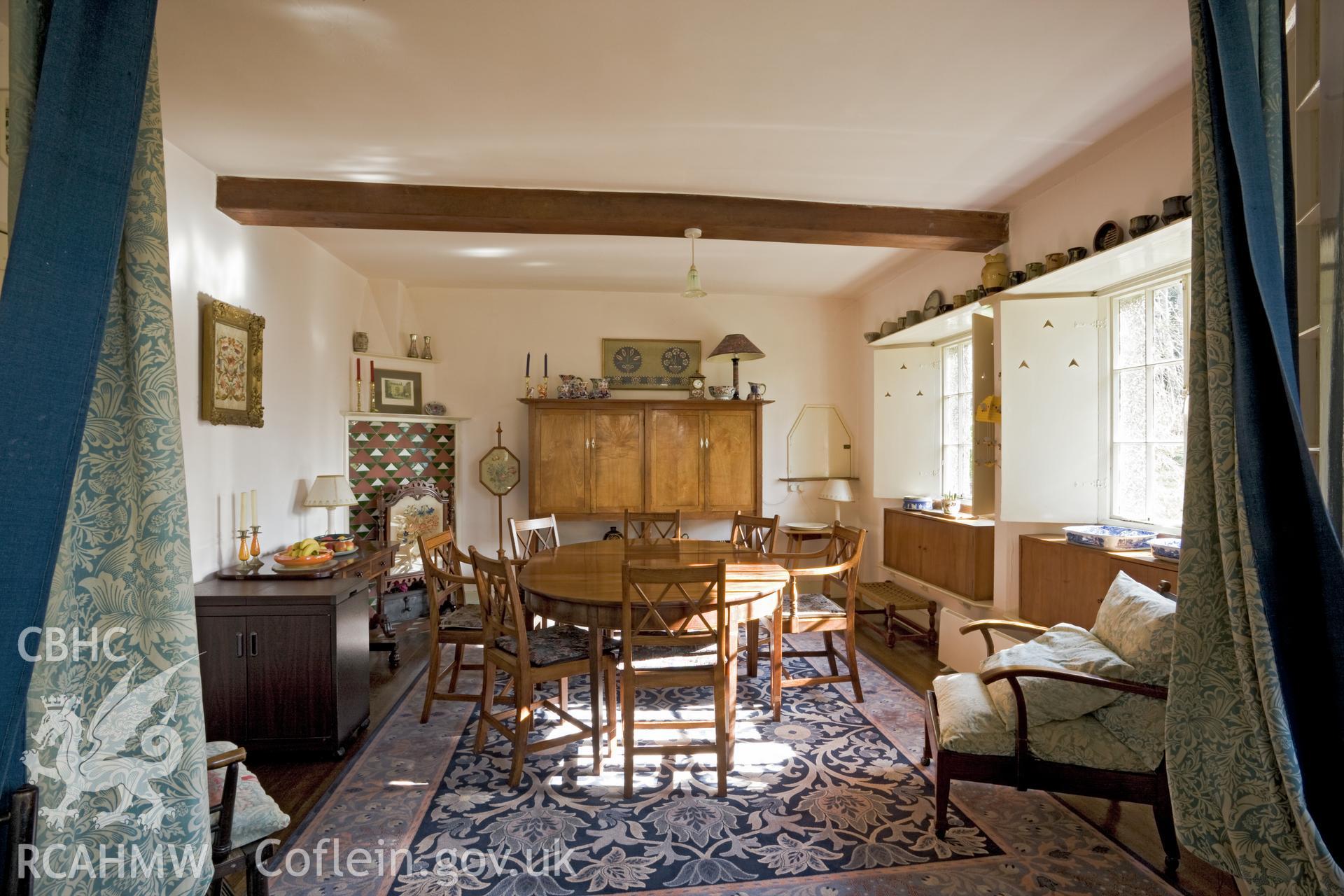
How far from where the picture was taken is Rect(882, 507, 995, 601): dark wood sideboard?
4312mm

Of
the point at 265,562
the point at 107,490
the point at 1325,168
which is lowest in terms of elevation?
the point at 265,562

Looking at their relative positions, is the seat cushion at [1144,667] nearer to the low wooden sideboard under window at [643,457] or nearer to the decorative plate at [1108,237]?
the decorative plate at [1108,237]

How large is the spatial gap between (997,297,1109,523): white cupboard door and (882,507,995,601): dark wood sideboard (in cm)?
63

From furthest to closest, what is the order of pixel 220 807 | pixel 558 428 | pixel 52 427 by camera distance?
pixel 558 428
pixel 220 807
pixel 52 427

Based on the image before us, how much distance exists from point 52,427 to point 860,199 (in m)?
3.89

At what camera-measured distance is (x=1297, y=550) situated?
112 cm

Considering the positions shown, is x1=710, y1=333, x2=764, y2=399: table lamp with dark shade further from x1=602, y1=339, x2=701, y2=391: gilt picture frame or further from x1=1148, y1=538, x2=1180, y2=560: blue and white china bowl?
x1=1148, y1=538, x2=1180, y2=560: blue and white china bowl

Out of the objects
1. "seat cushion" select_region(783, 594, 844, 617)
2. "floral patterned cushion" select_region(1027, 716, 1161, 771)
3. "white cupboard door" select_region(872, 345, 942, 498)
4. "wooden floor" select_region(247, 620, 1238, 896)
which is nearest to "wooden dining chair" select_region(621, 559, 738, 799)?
"seat cushion" select_region(783, 594, 844, 617)

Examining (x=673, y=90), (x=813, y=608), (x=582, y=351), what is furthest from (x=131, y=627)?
(x=582, y=351)

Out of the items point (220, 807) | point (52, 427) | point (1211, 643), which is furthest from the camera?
point (220, 807)

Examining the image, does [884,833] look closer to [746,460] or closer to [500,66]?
[500,66]

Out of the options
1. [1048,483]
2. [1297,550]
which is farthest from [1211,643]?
[1048,483]

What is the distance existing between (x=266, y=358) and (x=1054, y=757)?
4604 mm

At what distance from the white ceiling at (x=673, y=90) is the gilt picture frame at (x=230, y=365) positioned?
2.63 ft
